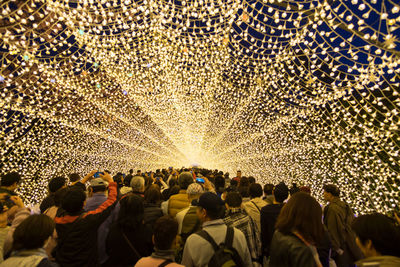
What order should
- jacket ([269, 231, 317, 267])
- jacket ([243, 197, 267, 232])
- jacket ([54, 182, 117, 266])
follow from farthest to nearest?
jacket ([243, 197, 267, 232])
jacket ([54, 182, 117, 266])
jacket ([269, 231, 317, 267])

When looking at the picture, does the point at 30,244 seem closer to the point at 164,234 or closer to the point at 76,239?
the point at 76,239

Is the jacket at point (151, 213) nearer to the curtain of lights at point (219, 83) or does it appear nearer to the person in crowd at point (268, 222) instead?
the person in crowd at point (268, 222)

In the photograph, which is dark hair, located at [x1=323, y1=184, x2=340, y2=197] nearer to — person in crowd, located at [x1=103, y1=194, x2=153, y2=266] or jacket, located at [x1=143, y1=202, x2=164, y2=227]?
jacket, located at [x1=143, y1=202, x2=164, y2=227]

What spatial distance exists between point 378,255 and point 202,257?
0.95 meters

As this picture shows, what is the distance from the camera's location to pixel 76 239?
1875 mm

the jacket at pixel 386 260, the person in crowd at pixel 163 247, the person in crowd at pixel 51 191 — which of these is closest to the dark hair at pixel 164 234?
the person in crowd at pixel 163 247

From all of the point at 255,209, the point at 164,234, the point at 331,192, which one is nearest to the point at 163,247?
the point at 164,234

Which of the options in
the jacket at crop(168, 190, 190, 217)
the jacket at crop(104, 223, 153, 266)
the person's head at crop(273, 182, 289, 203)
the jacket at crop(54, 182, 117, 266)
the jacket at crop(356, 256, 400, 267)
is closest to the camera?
the jacket at crop(356, 256, 400, 267)

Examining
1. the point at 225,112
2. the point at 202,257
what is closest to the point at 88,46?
the point at 202,257

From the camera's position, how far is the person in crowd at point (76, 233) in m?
1.87

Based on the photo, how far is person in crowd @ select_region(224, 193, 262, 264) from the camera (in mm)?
2061

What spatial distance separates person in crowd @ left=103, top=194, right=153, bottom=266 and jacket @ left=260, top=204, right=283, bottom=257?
110 centimetres

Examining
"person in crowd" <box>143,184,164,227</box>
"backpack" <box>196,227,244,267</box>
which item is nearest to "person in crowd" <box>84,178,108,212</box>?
"person in crowd" <box>143,184,164,227</box>

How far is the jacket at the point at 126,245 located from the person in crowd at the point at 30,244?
2.12 ft
